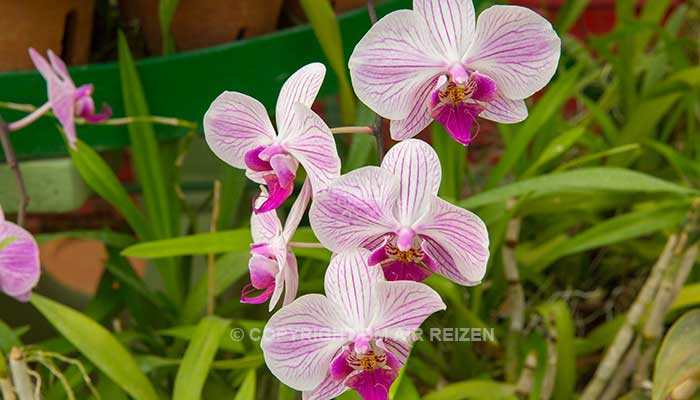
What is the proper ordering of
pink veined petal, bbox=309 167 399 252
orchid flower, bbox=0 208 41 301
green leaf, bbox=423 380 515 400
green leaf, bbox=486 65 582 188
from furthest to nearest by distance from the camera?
1. green leaf, bbox=486 65 582 188
2. green leaf, bbox=423 380 515 400
3. orchid flower, bbox=0 208 41 301
4. pink veined petal, bbox=309 167 399 252

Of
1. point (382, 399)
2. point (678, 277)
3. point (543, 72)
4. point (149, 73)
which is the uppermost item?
point (149, 73)

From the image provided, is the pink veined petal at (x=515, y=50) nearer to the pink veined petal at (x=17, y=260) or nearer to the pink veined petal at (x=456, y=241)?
the pink veined petal at (x=456, y=241)

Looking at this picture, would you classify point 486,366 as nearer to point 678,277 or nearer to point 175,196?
point 678,277

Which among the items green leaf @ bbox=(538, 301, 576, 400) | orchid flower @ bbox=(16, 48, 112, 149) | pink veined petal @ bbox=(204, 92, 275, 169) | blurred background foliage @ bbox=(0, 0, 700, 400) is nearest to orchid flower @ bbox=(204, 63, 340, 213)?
pink veined petal @ bbox=(204, 92, 275, 169)

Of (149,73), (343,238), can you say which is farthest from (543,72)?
(149,73)

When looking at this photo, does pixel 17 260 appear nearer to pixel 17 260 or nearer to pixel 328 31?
pixel 17 260

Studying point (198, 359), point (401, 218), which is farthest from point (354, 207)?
point (198, 359)

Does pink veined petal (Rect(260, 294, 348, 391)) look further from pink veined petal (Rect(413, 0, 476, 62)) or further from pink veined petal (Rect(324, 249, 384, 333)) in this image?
pink veined petal (Rect(413, 0, 476, 62))
